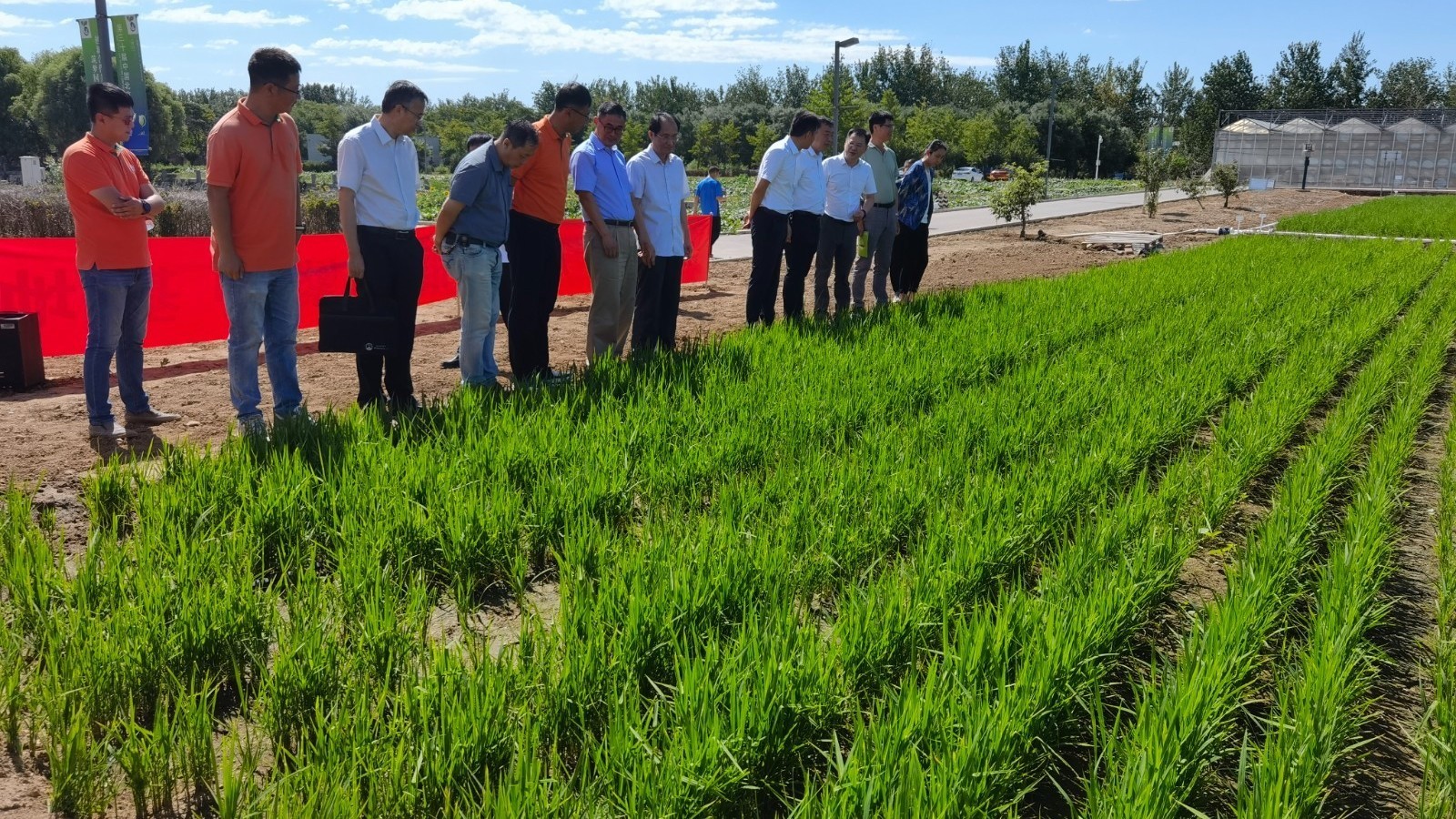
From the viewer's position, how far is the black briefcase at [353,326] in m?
4.66

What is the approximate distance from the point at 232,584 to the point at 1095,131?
7193 cm

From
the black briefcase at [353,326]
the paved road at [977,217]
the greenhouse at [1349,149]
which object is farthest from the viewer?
the greenhouse at [1349,149]

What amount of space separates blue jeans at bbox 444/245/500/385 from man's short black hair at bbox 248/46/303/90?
111 cm

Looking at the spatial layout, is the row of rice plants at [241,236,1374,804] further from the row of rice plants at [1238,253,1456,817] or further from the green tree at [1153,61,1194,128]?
the green tree at [1153,61,1194,128]

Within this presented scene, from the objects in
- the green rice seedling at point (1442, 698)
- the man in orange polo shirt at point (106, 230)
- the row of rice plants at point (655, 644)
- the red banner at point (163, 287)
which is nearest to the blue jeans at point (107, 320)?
the man in orange polo shirt at point (106, 230)

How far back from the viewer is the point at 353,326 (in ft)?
15.4

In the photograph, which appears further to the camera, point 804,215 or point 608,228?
point 804,215

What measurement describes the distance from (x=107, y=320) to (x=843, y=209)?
504 centimetres

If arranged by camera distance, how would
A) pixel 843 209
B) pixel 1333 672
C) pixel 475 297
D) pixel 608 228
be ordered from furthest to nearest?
pixel 843 209
pixel 608 228
pixel 475 297
pixel 1333 672

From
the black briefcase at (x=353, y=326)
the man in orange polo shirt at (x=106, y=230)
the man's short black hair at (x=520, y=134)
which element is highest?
the man's short black hair at (x=520, y=134)

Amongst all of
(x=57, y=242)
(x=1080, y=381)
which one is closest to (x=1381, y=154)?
(x=1080, y=381)

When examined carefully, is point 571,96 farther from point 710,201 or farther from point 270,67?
point 710,201

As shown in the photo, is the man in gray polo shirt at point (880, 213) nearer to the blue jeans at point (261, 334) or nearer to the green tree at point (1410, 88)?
the blue jeans at point (261, 334)

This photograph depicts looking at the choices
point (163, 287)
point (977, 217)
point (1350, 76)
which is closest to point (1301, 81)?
point (1350, 76)
